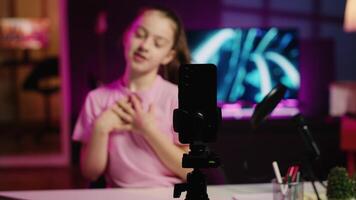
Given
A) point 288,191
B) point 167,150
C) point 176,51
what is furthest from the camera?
point 176,51

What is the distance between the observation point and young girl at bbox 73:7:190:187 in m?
2.23

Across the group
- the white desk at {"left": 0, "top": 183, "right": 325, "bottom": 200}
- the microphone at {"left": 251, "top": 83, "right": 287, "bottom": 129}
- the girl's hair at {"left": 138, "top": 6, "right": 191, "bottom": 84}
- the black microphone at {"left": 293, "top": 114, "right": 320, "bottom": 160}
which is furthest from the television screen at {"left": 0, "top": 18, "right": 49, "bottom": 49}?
the black microphone at {"left": 293, "top": 114, "right": 320, "bottom": 160}

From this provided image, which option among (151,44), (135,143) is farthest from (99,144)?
(151,44)

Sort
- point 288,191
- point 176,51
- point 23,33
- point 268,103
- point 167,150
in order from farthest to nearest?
point 23,33, point 176,51, point 167,150, point 268,103, point 288,191

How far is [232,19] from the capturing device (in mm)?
5434

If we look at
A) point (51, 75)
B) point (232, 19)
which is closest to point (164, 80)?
point (232, 19)

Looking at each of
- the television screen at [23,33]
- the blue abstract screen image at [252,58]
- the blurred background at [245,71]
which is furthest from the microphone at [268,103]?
the television screen at [23,33]

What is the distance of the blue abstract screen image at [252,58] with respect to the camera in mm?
4676

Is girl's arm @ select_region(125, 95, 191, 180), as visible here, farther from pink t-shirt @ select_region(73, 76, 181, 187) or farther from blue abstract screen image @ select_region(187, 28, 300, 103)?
blue abstract screen image @ select_region(187, 28, 300, 103)

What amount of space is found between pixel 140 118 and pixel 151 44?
0.29 m

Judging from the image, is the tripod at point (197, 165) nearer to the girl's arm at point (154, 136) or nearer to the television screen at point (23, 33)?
the girl's arm at point (154, 136)

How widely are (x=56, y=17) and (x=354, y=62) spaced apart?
402 centimetres

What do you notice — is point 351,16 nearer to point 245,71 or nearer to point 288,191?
point 245,71

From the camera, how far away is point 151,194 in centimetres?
178
